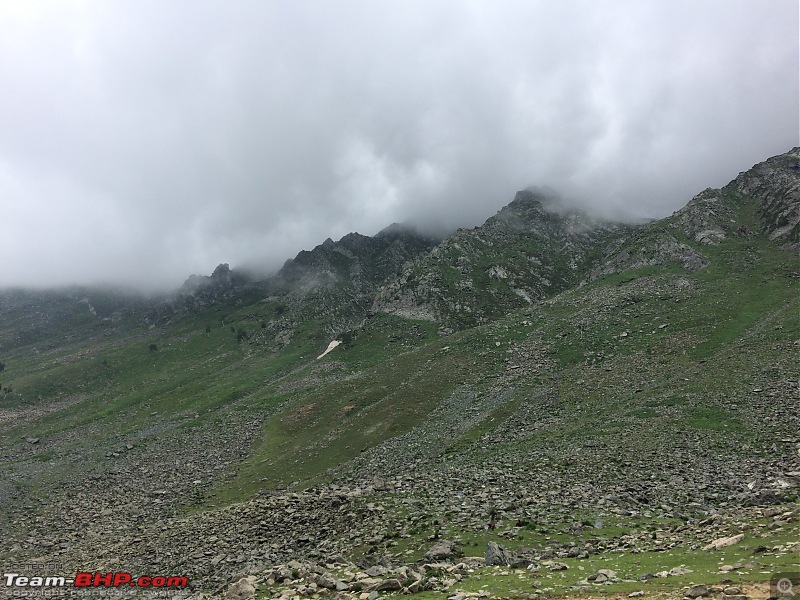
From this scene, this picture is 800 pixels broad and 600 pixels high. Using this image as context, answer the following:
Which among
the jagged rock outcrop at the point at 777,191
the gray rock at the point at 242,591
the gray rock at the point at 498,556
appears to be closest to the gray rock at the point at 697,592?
the gray rock at the point at 498,556

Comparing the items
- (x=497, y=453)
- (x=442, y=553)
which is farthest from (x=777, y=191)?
(x=442, y=553)

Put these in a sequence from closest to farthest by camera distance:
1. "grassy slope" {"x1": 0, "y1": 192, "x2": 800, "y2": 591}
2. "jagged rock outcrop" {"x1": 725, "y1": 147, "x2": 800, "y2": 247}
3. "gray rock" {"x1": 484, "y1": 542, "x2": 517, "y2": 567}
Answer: "gray rock" {"x1": 484, "y1": 542, "x2": 517, "y2": 567} → "grassy slope" {"x1": 0, "y1": 192, "x2": 800, "y2": 591} → "jagged rock outcrop" {"x1": 725, "y1": 147, "x2": 800, "y2": 247}

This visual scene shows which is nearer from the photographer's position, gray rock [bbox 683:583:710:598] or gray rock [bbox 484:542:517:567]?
gray rock [bbox 683:583:710:598]

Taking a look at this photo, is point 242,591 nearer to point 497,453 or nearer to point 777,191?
point 497,453

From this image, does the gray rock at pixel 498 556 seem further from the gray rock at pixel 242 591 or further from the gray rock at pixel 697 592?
the gray rock at pixel 242 591

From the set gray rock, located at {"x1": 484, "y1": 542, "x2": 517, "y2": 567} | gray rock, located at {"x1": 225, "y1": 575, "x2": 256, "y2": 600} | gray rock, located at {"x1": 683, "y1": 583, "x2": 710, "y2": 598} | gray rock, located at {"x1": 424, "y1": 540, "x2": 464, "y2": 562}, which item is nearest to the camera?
gray rock, located at {"x1": 683, "y1": 583, "x2": 710, "y2": 598}

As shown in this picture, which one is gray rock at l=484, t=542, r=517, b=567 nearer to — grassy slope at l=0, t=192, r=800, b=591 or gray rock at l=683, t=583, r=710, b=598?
grassy slope at l=0, t=192, r=800, b=591

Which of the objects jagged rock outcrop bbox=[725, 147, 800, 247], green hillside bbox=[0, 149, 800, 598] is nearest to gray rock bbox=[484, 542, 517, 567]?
green hillside bbox=[0, 149, 800, 598]

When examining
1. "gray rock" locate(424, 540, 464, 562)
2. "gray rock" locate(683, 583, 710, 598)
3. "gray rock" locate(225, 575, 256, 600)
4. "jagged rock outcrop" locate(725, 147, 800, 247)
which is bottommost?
"gray rock" locate(424, 540, 464, 562)

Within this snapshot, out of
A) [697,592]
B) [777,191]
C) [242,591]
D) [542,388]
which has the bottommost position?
[242,591]

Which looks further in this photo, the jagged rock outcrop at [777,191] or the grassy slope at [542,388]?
the jagged rock outcrop at [777,191]

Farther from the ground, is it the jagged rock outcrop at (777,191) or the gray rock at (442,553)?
the jagged rock outcrop at (777,191)

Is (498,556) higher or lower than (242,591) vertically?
lower

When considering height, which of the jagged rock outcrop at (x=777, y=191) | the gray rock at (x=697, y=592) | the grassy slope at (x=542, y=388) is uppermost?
the jagged rock outcrop at (x=777, y=191)
